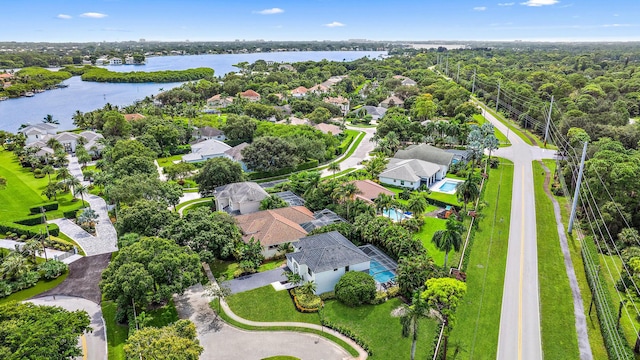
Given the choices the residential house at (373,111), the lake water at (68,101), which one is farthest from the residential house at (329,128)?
the lake water at (68,101)

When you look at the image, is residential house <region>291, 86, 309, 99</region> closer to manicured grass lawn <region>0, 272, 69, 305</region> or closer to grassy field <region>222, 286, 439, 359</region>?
manicured grass lawn <region>0, 272, 69, 305</region>

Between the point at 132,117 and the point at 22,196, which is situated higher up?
the point at 132,117

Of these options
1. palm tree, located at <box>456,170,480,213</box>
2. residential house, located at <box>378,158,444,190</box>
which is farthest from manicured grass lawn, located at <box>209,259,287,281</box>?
residential house, located at <box>378,158,444,190</box>

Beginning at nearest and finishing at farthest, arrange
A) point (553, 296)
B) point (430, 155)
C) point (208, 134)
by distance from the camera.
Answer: point (553, 296)
point (430, 155)
point (208, 134)

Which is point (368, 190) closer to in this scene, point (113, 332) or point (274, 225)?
point (274, 225)

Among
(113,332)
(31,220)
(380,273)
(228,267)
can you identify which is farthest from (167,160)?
(380,273)

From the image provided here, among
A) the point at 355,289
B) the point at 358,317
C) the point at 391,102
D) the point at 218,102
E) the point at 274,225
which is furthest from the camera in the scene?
the point at 218,102

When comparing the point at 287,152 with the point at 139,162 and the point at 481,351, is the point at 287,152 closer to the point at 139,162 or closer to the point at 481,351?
the point at 139,162
